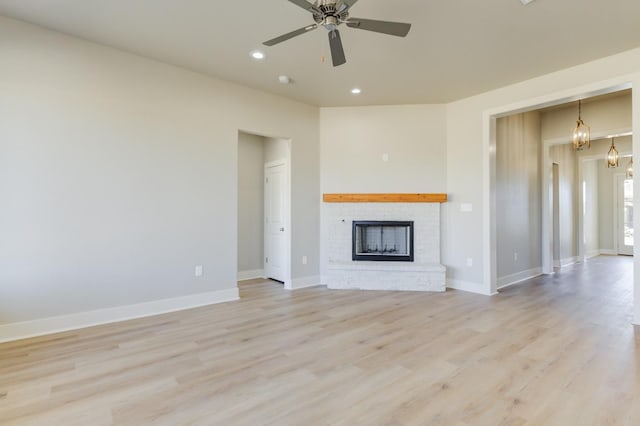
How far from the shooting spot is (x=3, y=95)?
291 centimetres

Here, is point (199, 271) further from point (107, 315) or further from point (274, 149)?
point (274, 149)

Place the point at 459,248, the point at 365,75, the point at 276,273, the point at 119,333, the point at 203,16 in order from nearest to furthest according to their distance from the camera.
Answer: the point at 203,16 → the point at 119,333 → the point at 365,75 → the point at 459,248 → the point at 276,273

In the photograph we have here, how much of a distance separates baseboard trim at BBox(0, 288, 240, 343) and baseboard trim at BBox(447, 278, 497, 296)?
327 cm

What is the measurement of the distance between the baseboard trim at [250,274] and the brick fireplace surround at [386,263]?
4.74 feet

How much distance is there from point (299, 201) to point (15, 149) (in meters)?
3.31

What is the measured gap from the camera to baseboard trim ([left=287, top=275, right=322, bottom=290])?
16.3 ft

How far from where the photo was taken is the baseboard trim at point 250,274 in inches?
222

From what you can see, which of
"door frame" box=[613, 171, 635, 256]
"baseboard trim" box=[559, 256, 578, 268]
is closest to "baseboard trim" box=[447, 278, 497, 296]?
"baseboard trim" box=[559, 256, 578, 268]

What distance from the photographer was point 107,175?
341 cm

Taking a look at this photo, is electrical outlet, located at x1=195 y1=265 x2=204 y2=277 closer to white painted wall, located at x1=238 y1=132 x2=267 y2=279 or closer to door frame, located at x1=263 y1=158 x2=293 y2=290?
door frame, located at x1=263 y1=158 x2=293 y2=290

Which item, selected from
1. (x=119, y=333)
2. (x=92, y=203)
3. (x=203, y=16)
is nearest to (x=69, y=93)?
(x=92, y=203)

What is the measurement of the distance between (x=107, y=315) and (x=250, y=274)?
8.46 feet

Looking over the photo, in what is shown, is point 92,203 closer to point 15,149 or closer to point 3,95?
point 15,149

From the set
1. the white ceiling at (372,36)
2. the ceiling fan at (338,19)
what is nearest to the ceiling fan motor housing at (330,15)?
the ceiling fan at (338,19)
